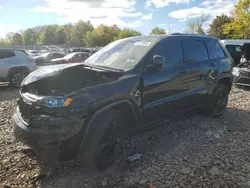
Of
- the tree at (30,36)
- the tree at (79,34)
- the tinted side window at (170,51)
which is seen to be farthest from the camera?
the tree at (30,36)

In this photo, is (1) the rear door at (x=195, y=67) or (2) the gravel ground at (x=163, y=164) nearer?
(2) the gravel ground at (x=163, y=164)

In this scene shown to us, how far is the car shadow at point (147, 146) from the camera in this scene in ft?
9.42

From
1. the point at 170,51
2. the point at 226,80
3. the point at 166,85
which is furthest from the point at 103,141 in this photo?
the point at 226,80

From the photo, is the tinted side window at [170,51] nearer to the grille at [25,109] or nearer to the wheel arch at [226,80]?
the wheel arch at [226,80]

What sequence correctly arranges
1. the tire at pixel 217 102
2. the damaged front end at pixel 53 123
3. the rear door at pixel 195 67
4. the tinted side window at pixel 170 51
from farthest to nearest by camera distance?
the tire at pixel 217 102, the rear door at pixel 195 67, the tinted side window at pixel 170 51, the damaged front end at pixel 53 123

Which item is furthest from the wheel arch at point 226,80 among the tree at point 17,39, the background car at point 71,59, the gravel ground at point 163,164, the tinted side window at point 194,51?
the tree at point 17,39

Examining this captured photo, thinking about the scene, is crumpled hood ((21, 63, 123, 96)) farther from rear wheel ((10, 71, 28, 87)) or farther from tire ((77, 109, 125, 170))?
rear wheel ((10, 71, 28, 87))

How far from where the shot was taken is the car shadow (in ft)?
9.42

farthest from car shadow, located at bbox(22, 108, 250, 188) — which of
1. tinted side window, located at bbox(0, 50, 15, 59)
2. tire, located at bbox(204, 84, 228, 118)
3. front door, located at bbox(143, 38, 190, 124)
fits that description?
tinted side window, located at bbox(0, 50, 15, 59)

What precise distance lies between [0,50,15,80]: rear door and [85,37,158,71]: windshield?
5.60m

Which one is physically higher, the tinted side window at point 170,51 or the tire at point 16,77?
the tinted side window at point 170,51

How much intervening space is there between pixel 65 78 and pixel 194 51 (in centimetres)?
256

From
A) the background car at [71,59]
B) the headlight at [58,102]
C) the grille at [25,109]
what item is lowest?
the background car at [71,59]

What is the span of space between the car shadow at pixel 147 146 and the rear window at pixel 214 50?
1422mm
